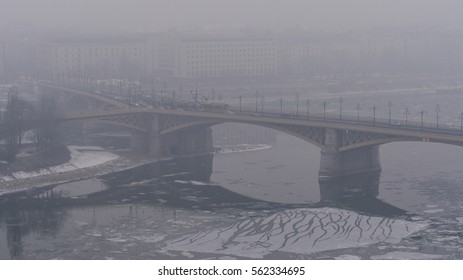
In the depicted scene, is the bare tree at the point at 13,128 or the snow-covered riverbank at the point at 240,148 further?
the snow-covered riverbank at the point at 240,148

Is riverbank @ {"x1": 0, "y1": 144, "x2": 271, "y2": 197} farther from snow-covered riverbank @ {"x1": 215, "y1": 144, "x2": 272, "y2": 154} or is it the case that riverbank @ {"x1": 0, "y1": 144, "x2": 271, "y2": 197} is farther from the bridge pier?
the bridge pier

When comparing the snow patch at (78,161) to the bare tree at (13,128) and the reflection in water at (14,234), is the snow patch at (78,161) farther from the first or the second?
the reflection in water at (14,234)

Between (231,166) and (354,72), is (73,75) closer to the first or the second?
(354,72)

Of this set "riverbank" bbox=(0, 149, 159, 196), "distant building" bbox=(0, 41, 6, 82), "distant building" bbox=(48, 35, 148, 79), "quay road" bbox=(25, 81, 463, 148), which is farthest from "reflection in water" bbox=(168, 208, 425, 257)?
"distant building" bbox=(0, 41, 6, 82)

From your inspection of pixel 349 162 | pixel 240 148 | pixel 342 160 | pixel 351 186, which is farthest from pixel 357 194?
pixel 240 148

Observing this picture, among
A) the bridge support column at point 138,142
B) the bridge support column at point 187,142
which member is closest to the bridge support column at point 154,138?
the bridge support column at point 187,142

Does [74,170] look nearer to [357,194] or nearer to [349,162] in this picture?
[349,162]

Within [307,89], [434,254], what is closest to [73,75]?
[307,89]
